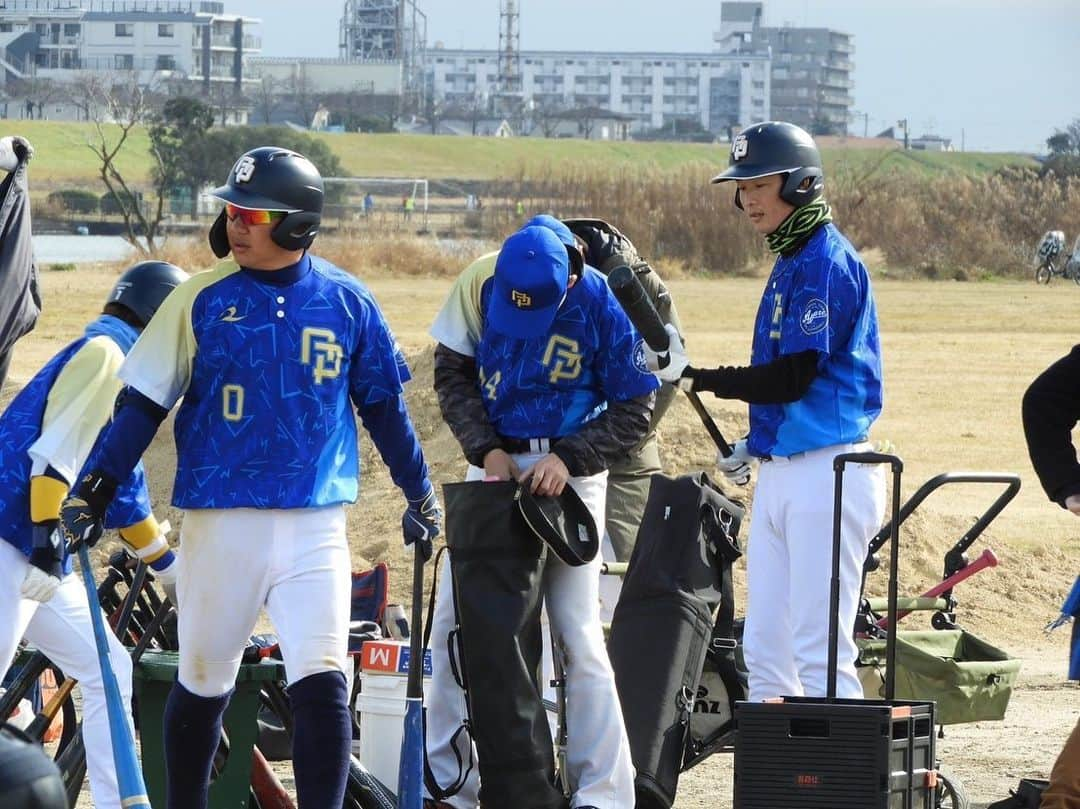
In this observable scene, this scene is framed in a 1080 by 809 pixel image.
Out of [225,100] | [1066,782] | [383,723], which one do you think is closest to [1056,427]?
[1066,782]

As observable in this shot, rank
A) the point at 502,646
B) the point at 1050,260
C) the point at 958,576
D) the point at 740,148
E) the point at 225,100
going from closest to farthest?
the point at 502,646 → the point at 740,148 → the point at 958,576 → the point at 1050,260 → the point at 225,100

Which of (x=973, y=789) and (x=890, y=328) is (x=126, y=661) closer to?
(x=973, y=789)

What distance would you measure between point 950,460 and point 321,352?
12.8 metres

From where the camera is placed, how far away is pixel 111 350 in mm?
5926

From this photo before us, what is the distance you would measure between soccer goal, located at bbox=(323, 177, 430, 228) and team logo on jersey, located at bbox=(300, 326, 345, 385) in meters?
42.2

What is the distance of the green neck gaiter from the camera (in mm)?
6445

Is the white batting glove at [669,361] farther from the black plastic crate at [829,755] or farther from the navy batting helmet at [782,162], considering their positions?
the black plastic crate at [829,755]

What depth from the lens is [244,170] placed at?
5656 millimetres

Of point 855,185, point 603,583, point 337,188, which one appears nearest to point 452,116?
point 337,188

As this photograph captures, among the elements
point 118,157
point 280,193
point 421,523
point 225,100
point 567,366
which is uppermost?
point 280,193

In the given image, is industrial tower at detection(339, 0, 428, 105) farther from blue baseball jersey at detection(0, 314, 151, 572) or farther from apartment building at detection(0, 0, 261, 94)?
blue baseball jersey at detection(0, 314, 151, 572)

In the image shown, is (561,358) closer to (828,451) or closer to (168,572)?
(828,451)

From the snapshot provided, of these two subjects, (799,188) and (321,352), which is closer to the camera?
(321,352)

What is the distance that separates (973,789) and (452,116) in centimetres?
14470
